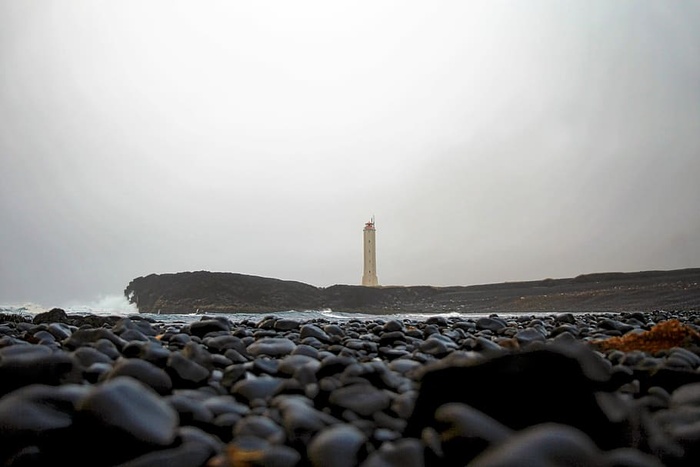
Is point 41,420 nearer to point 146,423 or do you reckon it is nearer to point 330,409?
point 146,423

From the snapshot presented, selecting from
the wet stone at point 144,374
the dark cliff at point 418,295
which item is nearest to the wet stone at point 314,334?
the wet stone at point 144,374

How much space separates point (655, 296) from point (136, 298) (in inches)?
1577

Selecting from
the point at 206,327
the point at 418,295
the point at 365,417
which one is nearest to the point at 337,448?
the point at 365,417

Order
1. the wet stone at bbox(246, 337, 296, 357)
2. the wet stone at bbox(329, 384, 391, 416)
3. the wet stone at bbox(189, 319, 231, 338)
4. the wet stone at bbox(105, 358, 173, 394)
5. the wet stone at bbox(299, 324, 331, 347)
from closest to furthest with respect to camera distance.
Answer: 1. the wet stone at bbox(329, 384, 391, 416)
2. the wet stone at bbox(105, 358, 173, 394)
3. the wet stone at bbox(246, 337, 296, 357)
4. the wet stone at bbox(299, 324, 331, 347)
5. the wet stone at bbox(189, 319, 231, 338)

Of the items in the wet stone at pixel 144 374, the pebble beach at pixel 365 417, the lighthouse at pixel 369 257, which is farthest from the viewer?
the lighthouse at pixel 369 257

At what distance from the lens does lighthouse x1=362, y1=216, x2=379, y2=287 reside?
49.4 meters

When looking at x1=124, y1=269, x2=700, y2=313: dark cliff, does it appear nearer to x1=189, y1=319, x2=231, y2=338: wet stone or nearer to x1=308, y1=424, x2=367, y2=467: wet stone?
x1=189, y1=319, x2=231, y2=338: wet stone

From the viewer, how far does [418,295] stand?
42.7 meters

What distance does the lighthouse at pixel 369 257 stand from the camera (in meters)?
49.4

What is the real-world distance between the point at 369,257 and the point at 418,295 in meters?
8.80

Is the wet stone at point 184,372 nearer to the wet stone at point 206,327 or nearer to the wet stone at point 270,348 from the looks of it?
the wet stone at point 270,348

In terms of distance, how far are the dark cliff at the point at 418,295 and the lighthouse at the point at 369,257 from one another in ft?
21.9

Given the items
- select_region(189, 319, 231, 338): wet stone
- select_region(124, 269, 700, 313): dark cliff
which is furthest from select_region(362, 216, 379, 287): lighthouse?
select_region(189, 319, 231, 338): wet stone

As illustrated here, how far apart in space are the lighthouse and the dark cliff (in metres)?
6.68
